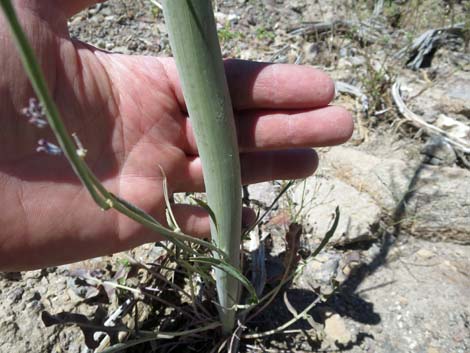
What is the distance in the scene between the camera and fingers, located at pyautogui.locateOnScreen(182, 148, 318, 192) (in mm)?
1133

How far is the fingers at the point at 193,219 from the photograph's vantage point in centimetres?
107

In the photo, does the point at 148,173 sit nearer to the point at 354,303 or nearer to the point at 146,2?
the point at 354,303

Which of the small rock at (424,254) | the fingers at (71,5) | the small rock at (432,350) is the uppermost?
the fingers at (71,5)

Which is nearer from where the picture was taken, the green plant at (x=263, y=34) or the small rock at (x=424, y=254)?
the small rock at (x=424, y=254)

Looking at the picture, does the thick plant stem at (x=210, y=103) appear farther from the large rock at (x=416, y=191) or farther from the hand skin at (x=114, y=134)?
the large rock at (x=416, y=191)

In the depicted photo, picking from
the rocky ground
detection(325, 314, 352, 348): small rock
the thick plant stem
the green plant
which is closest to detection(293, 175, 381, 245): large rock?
the rocky ground

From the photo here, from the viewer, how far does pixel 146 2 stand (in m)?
2.26

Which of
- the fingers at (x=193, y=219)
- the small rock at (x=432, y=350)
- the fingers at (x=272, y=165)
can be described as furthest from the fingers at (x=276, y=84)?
the small rock at (x=432, y=350)

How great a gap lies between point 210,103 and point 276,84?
1.28ft

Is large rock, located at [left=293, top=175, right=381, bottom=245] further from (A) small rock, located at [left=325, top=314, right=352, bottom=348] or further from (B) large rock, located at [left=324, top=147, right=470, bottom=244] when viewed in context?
(A) small rock, located at [left=325, top=314, right=352, bottom=348]

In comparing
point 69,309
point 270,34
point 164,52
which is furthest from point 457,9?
point 69,309

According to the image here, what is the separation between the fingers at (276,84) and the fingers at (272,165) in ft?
0.55

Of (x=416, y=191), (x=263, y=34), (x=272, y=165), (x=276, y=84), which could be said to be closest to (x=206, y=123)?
(x=276, y=84)

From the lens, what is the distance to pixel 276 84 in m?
1.00
